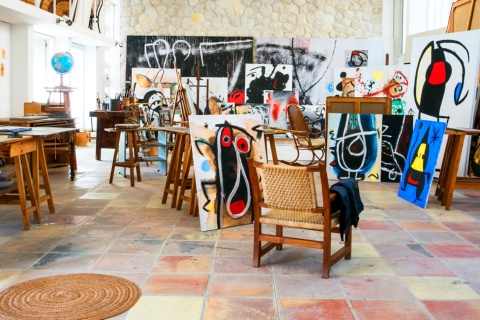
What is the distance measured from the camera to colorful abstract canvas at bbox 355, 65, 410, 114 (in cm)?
1208

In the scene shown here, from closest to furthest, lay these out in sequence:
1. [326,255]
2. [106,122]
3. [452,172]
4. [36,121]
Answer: [326,255]
[452,172]
[36,121]
[106,122]

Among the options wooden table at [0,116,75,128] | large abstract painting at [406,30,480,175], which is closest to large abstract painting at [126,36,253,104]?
wooden table at [0,116,75,128]

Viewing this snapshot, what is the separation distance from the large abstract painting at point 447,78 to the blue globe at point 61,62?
19.6ft

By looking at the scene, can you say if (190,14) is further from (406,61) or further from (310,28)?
(406,61)

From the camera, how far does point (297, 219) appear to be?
3684mm

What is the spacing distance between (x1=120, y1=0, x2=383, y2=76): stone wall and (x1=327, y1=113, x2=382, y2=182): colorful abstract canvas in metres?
6.59

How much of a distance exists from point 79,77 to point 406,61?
720 centimetres

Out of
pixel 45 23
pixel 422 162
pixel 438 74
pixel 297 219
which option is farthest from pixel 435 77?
pixel 45 23

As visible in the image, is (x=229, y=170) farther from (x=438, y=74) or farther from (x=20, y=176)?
(x=438, y=74)

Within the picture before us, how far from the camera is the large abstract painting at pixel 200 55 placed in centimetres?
1364

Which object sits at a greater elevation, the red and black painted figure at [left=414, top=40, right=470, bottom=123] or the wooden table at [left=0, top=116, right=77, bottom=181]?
the red and black painted figure at [left=414, top=40, right=470, bottom=123]

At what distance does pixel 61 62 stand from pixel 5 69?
0.93m

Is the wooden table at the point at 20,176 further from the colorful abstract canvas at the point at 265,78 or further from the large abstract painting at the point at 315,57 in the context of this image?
the large abstract painting at the point at 315,57

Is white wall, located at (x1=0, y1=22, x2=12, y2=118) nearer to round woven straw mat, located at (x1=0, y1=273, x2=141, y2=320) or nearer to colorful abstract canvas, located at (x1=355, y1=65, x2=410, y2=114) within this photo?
colorful abstract canvas, located at (x1=355, y1=65, x2=410, y2=114)
